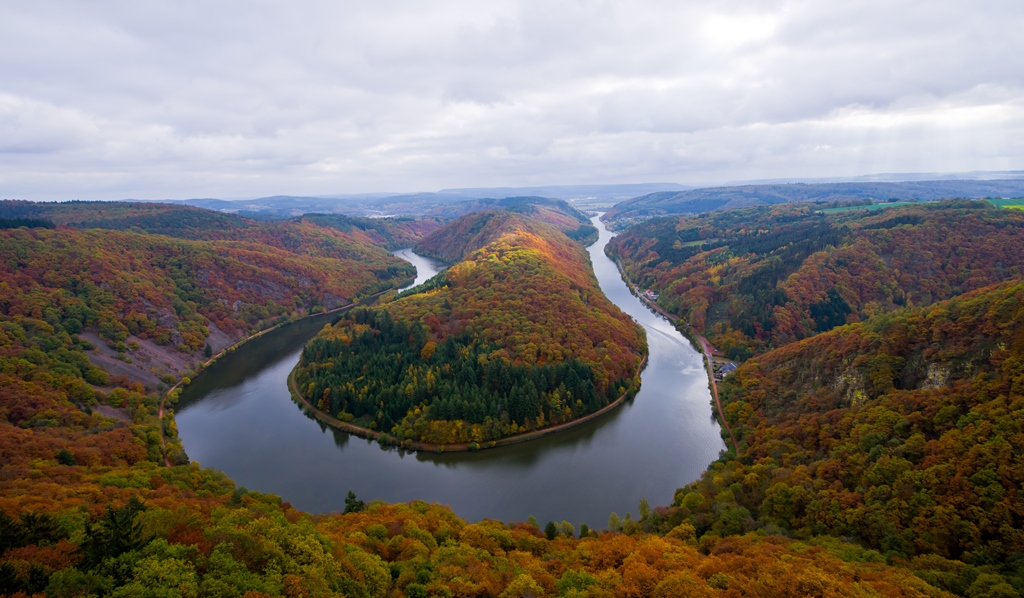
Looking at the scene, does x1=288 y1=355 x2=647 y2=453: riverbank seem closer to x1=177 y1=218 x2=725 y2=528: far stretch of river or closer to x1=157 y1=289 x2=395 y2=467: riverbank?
x1=177 y1=218 x2=725 y2=528: far stretch of river

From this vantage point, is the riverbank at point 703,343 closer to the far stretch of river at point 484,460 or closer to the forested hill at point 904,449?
the far stretch of river at point 484,460

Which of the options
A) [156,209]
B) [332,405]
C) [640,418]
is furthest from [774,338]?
[156,209]

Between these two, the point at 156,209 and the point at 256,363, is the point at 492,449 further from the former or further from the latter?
the point at 156,209

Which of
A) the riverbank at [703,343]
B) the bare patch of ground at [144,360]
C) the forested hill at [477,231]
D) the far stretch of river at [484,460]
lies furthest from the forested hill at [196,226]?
the far stretch of river at [484,460]

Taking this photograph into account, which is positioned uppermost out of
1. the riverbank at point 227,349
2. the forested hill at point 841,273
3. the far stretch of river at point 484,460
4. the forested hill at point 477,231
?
the forested hill at point 477,231

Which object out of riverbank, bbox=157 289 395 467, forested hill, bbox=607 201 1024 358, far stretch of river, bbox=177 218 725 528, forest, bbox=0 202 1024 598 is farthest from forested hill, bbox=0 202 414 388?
forested hill, bbox=607 201 1024 358

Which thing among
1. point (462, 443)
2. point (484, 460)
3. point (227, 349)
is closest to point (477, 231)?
point (227, 349)
